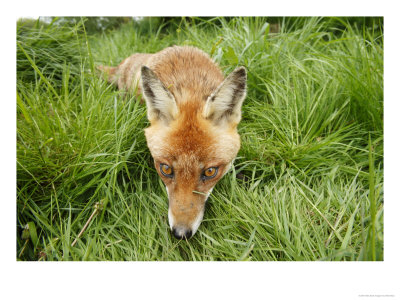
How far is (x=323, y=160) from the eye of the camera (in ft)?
8.01

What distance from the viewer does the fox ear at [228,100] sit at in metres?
1.86

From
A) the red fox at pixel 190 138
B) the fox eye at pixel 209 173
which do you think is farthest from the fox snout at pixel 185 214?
the fox eye at pixel 209 173

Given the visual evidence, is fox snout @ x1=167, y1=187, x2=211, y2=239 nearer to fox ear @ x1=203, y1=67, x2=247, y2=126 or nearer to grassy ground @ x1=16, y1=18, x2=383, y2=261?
grassy ground @ x1=16, y1=18, x2=383, y2=261

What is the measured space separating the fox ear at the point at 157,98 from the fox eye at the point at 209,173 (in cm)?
57

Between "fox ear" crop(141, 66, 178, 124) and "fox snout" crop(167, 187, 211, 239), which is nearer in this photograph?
"fox snout" crop(167, 187, 211, 239)

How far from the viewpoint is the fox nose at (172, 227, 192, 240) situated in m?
1.80

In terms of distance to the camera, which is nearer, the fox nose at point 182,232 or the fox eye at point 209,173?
the fox nose at point 182,232

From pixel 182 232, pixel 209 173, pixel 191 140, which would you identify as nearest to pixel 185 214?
pixel 182 232

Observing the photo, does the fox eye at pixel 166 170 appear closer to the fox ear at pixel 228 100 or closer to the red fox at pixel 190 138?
the red fox at pixel 190 138

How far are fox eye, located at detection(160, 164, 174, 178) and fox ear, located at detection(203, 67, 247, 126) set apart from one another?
0.55 metres

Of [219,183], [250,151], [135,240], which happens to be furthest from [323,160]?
[135,240]

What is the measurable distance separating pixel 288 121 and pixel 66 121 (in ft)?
7.91

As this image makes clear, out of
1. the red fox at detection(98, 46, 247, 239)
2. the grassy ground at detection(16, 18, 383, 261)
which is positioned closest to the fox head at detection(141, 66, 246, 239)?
the red fox at detection(98, 46, 247, 239)
